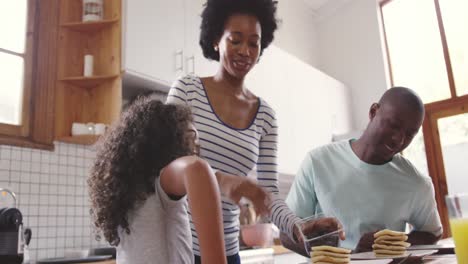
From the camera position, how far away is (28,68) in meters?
2.14

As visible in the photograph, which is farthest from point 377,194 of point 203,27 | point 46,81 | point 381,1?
point 381,1

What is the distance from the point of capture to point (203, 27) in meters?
1.21

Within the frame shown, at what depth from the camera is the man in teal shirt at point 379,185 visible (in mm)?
1259

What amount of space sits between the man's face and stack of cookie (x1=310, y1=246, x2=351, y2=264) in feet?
1.98

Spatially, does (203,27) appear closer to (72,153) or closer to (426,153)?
(72,153)

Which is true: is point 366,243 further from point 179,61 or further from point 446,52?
point 446,52

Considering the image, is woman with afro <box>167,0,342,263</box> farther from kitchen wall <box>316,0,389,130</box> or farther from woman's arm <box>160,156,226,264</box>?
kitchen wall <box>316,0,389,130</box>

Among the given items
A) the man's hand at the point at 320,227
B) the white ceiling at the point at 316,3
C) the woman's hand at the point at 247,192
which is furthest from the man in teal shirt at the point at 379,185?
the white ceiling at the point at 316,3

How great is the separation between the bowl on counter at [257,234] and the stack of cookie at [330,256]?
66.9 inches

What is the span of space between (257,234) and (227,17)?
64.6 inches

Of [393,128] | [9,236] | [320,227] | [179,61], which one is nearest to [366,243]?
[320,227]

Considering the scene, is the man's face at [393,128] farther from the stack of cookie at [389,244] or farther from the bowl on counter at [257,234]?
the bowl on counter at [257,234]

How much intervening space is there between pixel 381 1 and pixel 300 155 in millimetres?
1834

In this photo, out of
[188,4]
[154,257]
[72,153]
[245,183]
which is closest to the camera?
[245,183]
